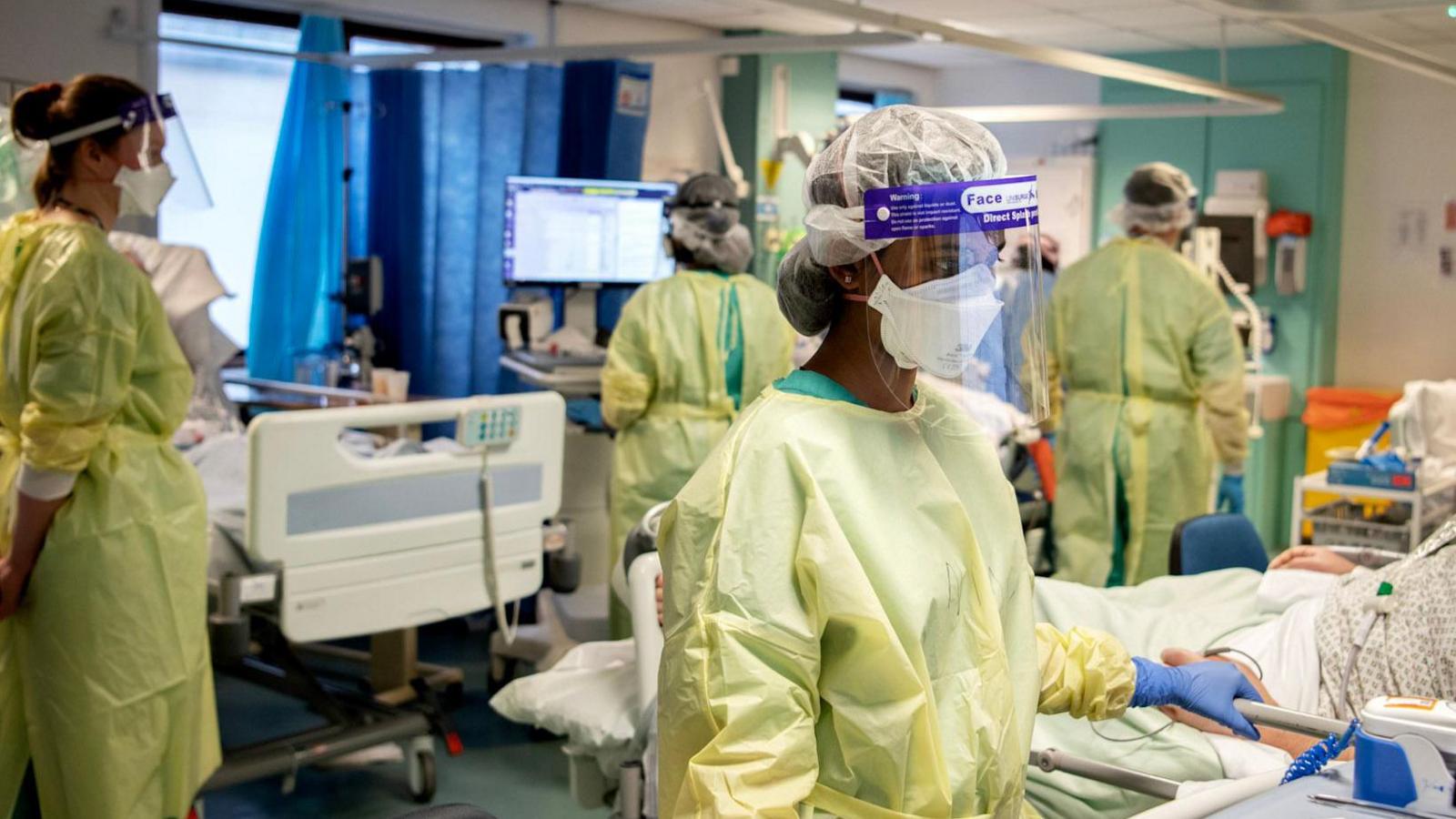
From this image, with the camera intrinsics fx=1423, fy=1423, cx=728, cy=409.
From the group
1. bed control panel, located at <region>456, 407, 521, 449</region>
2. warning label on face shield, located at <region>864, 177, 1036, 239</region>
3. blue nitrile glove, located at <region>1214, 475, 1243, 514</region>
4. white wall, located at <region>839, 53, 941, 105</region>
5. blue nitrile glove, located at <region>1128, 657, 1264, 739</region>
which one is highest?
white wall, located at <region>839, 53, 941, 105</region>

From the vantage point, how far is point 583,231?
5164 mm

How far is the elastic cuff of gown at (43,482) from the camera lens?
262 centimetres

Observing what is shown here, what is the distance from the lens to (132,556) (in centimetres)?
276

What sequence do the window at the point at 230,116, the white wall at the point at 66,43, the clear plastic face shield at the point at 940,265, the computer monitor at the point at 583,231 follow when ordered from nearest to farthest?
1. the clear plastic face shield at the point at 940,265
2. the white wall at the point at 66,43
3. the computer monitor at the point at 583,231
4. the window at the point at 230,116

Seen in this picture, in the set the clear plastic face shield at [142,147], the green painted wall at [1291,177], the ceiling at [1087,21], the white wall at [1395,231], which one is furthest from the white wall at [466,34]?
the white wall at [1395,231]

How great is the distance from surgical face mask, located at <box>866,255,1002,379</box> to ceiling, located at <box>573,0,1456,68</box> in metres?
4.34

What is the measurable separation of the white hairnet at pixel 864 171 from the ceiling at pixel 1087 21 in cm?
425

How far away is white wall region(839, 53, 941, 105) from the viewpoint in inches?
315

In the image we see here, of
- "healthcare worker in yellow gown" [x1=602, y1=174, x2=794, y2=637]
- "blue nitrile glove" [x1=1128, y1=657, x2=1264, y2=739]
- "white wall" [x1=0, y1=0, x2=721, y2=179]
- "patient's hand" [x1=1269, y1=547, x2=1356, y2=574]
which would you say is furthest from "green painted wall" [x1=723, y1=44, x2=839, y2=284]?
"blue nitrile glove" [x1=1128, y1=657, x2=1264, y2=739]

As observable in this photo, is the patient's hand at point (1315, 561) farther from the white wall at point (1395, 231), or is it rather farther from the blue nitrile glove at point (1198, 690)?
the white wall at point (1395, 231)

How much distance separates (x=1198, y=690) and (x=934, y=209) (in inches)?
32.3

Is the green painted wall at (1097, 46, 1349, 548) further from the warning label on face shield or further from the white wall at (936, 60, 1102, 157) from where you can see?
the warning label on face shield

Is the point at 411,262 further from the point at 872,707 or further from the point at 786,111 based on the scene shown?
the point at 872,707

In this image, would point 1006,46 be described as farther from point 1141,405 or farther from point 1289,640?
point 1289,640
